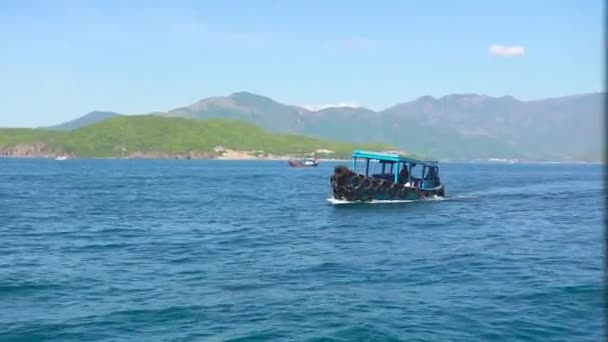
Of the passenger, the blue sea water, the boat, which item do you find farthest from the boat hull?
the blue sea water

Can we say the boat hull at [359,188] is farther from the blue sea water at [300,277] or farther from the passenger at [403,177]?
the blue sea water at [300,277]

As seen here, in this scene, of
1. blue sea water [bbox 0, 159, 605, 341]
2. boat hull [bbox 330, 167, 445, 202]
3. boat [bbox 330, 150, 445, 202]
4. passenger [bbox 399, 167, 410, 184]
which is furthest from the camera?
passenger [bbox 399, 167, 410, 184]

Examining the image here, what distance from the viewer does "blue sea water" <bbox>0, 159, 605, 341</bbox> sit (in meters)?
19.9

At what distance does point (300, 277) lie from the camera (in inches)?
1083

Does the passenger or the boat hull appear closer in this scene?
the boat hull

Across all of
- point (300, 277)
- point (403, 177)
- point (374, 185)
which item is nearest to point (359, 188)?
point (374, 185)

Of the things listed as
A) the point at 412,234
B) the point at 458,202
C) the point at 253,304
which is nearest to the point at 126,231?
the point at 412,234

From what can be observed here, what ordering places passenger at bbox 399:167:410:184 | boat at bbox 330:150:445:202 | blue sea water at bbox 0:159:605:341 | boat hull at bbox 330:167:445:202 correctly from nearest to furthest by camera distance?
blue sea water at bbox 0:159:605:341 → boat hull at bbox 330:167:445:202 → boat at bbox 330:150:445:202 → passenger at bbox 399:167:410:184

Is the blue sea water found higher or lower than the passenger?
lower

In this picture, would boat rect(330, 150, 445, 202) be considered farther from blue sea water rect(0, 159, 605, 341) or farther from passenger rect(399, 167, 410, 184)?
blue sea water rect(0, 159, 605, 341)

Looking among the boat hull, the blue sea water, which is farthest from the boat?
the blue sea water

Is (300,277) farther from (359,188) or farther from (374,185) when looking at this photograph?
(374,185)

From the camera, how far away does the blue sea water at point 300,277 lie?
19.9 m

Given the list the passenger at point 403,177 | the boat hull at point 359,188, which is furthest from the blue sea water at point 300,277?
the passenger at point 403,177
